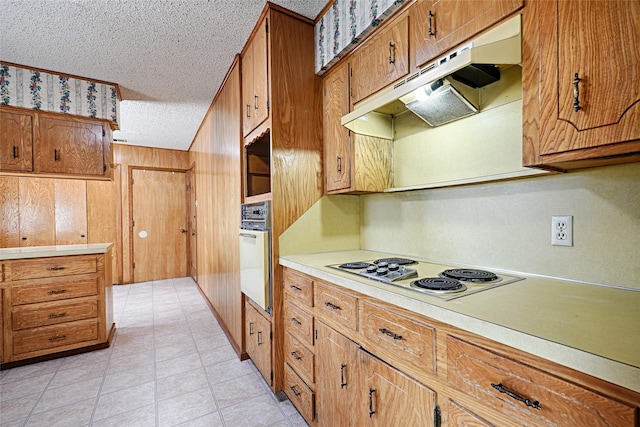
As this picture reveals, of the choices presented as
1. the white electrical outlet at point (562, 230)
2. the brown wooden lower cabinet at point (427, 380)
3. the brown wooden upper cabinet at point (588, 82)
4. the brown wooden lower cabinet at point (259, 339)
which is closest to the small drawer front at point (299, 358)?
the brown wooden lower cabinet at point (427, 380)

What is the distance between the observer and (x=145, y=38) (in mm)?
2182

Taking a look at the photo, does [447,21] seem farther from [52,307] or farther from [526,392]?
[52,307]

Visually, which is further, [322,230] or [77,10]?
[322,230]

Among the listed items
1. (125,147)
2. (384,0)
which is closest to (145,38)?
(384,0)

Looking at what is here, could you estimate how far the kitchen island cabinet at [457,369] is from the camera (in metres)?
0.58

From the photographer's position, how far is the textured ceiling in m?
1.85

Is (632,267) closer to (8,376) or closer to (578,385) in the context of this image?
(578,385)

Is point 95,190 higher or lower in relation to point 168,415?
higher

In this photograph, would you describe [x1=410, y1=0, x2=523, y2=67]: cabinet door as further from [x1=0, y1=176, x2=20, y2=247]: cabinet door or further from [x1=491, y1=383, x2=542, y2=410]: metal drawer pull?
[x1=0, y1=176, x2=20, y2=247]: cabinet door

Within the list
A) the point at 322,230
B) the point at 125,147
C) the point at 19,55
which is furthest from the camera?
the point at 125,147

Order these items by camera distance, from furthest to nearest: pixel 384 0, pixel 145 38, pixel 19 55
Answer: pixel 19 55, pixel 145 38, pixel 384 0

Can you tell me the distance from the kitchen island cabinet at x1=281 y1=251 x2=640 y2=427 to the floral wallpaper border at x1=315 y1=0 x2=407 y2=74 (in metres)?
1.30

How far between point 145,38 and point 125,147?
11.8 ft

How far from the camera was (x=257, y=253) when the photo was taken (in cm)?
194
